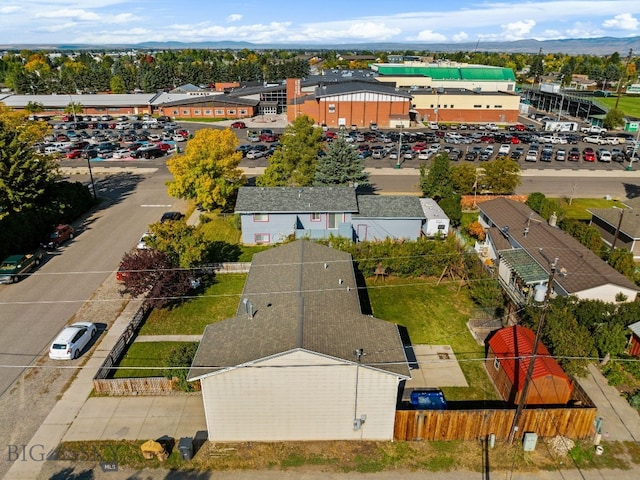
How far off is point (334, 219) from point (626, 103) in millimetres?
118826

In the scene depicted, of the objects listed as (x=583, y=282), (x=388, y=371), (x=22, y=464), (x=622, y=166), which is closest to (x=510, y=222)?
(x=583, y=282)

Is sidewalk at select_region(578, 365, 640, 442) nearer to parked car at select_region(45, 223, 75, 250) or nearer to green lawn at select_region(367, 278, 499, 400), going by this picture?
green lawn at select_region(367, 278, 499, 400)

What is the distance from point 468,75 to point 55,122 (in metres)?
96.6

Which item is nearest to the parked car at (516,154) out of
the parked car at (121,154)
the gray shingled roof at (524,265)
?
the gray shingled roof at (524,265)

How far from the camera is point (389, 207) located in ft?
125

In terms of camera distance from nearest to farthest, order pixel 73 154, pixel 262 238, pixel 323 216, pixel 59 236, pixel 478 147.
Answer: pixel 323 216, pixel 59 236, pixel 262 238, pixel 73 154, pixel 478 147

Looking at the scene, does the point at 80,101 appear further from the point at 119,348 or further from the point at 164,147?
the point at 119,348

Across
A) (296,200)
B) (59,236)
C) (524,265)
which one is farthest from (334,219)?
(59,236)

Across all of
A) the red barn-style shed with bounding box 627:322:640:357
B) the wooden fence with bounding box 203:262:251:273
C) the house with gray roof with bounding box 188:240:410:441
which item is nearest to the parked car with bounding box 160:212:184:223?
the wooden fence with bounding box 203:262:251:273

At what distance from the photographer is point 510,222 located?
35594 millimetres

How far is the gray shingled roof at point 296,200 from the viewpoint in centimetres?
3688

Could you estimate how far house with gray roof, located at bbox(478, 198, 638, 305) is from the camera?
86.0 feet

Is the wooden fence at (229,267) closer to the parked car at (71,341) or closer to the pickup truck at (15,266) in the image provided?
the parked car at (71,341)

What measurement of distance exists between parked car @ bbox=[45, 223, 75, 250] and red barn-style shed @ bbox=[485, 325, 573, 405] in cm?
3322
